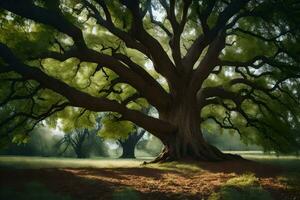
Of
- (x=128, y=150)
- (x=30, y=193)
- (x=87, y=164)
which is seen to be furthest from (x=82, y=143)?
(x=30, y=193)

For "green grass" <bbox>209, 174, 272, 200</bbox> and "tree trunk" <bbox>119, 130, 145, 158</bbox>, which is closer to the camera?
"green grass" <bbox>209, 174, 272, 200</bbox>

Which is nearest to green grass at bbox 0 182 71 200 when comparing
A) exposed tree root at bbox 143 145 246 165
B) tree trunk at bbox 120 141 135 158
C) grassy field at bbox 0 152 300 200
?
grassy field at bbox 0 152 300 200

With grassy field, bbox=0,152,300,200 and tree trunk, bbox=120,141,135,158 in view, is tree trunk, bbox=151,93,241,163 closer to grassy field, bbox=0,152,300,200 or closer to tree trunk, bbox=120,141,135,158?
grassy field, bbox=0,152,300,200

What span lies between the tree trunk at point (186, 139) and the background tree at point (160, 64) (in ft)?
0.19

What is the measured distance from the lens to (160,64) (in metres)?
23.5

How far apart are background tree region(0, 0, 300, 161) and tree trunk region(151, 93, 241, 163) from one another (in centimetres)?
6

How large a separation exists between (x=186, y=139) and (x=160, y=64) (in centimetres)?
430

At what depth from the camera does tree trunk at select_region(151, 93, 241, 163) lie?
22.8 m

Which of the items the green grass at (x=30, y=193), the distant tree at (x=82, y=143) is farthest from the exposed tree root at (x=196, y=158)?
the distant tree at (x=82, y=143)

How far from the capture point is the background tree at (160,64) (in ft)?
58.0

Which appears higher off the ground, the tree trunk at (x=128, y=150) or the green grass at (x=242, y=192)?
the tree trunk at (x=128, y=150)

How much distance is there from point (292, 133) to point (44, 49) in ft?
56.1

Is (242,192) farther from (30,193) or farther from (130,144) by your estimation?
(130,144)

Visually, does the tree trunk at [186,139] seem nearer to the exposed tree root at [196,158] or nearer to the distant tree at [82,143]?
the exposed tree root at [196,158]
